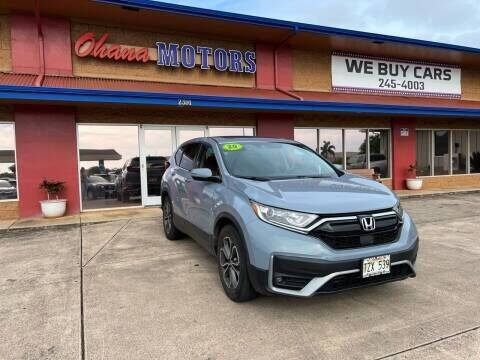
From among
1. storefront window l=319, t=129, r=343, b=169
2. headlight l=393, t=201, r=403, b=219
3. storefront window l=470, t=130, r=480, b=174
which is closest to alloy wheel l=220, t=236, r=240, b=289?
headlight l=393, t=201, r=403, b=219

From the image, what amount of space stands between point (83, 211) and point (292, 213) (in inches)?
329

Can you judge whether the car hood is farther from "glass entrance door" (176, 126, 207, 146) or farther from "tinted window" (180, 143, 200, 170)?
"glass entrance door" (176, 126, 207, 146)

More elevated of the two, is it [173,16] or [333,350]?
[173,16]

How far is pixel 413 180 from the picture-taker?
1424 cm

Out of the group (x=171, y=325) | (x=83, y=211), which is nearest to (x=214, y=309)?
(x=171, y=325)

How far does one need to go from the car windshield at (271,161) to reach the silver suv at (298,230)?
2 cm

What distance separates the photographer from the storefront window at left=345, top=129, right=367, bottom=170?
13906 mm

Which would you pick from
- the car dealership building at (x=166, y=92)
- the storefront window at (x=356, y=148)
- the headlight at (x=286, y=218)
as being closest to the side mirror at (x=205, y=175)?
the headlight at (x=286, y=218)

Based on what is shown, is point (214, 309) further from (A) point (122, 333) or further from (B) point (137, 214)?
(B) point (137, 214)

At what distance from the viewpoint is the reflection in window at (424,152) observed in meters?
15.4

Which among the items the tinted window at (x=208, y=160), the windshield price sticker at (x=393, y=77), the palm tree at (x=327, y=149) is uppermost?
the windshield price sticker at (x=393, y=77)

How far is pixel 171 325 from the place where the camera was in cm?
349

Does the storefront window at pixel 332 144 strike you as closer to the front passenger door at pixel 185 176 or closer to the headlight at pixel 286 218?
the front passenger door at pixel 185 176

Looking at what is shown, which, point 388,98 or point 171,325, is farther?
point 388,98
